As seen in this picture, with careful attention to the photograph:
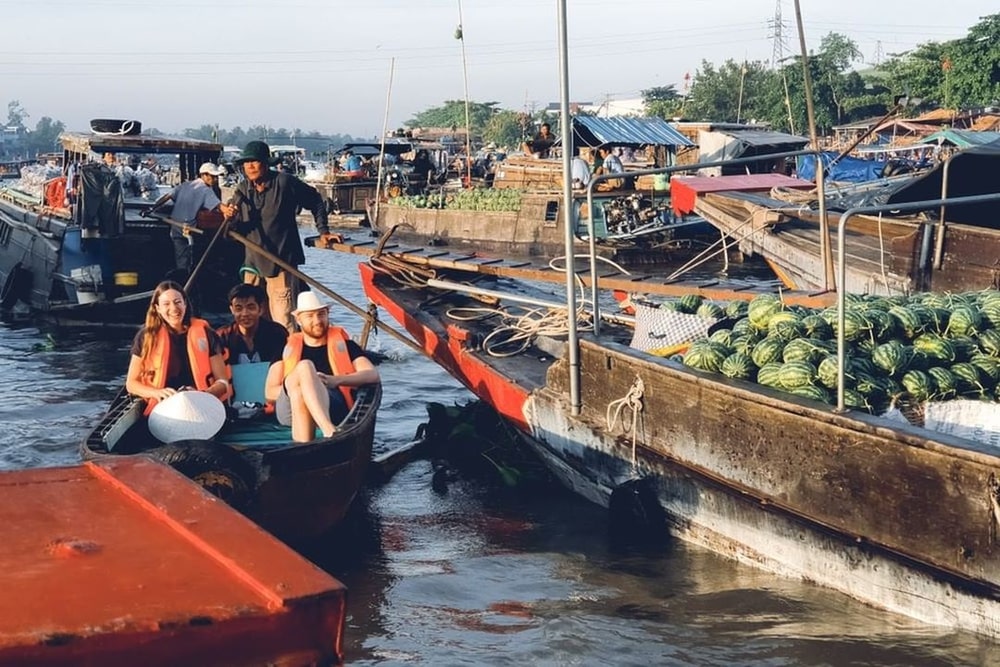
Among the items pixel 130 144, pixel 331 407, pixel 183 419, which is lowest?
pixel 331 407

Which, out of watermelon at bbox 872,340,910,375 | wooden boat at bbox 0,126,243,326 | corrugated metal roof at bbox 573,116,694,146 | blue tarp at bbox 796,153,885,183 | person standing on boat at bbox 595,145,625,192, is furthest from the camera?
blue tarp at bbox 796,153,885,183

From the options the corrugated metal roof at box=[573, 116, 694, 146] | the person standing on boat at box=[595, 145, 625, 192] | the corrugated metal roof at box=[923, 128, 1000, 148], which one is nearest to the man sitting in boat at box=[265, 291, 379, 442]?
the person standing on boat at box=[595, 145, 625, 192]

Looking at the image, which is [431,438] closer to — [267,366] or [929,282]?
[267,366]

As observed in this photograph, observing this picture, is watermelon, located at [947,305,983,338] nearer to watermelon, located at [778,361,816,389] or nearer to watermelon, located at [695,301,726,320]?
watermelon, located at [778,361,816,389]

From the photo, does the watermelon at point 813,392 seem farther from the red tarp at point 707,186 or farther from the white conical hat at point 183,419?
the red tarp at point 707,186

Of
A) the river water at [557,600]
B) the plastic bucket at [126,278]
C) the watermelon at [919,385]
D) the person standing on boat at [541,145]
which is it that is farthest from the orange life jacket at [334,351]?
the person standing on boat at [541,145]

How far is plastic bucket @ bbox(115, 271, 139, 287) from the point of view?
15.0m

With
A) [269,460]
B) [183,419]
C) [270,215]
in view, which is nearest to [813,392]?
[269,460]

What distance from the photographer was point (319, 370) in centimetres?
745

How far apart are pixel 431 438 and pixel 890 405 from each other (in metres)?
4.41

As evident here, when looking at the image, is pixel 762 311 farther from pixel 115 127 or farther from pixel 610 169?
pixel 610 169

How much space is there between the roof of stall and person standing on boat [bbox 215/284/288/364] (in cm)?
848

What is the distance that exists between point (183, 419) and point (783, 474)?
3.34 m

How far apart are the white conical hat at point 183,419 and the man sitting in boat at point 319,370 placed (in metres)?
0.50
